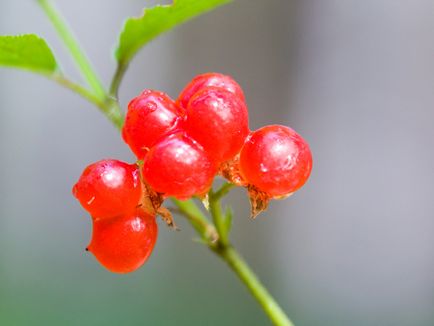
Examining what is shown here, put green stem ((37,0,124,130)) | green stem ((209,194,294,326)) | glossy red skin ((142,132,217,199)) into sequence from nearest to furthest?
1. glossy red skin ((142,132,217,199))
2. green stem ((209,194,294,326))
3. green stem ((37,0,124,130))

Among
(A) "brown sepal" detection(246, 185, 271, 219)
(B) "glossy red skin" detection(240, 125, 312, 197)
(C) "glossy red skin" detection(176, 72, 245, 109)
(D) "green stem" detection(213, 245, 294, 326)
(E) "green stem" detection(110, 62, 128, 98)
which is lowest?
(D) "green stem" detection(213, 245, 294, 326)

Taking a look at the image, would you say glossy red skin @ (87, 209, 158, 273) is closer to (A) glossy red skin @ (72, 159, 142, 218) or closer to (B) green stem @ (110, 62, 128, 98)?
(A) glossy red skin @ (72, 159, 142, 218)

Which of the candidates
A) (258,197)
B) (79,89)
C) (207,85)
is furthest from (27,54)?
(258,197)

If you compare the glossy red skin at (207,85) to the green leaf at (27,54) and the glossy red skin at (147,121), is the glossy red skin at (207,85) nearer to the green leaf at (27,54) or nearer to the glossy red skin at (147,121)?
the glossy red skin at (147,121)

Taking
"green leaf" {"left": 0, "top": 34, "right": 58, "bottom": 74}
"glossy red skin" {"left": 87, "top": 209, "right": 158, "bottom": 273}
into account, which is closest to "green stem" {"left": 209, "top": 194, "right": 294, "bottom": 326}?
"glossy red skin" {"left": 87, "top": 209, "right": 158, "bottom": 273}

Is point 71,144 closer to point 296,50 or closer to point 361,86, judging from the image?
point 296,50

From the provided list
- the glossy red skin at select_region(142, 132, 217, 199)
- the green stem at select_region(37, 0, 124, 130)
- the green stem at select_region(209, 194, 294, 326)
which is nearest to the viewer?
the glossy red skin at select_region(142, 132, 217, 199)

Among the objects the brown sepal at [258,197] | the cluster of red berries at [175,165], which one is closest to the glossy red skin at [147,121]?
the cluster of red berries at [175,165]

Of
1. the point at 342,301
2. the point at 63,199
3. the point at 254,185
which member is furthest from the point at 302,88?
the point at 254,185
